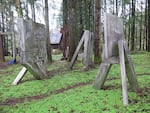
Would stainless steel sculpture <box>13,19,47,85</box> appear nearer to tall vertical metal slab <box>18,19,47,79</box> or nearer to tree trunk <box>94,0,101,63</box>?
tall vertical metal slab <box>18,19,47,79</box>

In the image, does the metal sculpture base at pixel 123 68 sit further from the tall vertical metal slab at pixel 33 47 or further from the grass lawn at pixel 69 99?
the tall vertical metal slab at pixel 33 47

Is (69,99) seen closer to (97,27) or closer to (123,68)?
(123,68)

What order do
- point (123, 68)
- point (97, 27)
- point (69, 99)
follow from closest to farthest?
1. point (123, 68)
2. point (69, 99)
3. point (97, 27)

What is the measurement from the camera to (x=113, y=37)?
3084 mm

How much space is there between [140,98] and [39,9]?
536 inches

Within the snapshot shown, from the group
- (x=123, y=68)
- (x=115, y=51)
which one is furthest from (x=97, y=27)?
(x=123, y=68)

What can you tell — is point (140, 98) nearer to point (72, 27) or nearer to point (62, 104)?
point (62, 104)

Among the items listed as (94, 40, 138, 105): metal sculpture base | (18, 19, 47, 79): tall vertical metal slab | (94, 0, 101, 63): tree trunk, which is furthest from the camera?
(94, 0, 101, 63): tree trunk

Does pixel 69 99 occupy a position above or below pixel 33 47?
below

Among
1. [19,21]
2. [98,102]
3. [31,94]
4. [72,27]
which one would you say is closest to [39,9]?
[72,27]

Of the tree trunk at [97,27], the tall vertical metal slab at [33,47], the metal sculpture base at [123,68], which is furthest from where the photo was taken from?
the tree trunk at [97,27]

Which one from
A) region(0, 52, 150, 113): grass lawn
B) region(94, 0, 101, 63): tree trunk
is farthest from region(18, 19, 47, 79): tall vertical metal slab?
region(94, 0, 101, 63): tree trunk

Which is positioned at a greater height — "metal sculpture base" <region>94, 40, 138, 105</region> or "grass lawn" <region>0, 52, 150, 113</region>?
"metal sculpture base" <region>94, 40, 138, 105</region>

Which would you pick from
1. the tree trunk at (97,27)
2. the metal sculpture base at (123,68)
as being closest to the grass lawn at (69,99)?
the metal sculpture base at (123,68)
